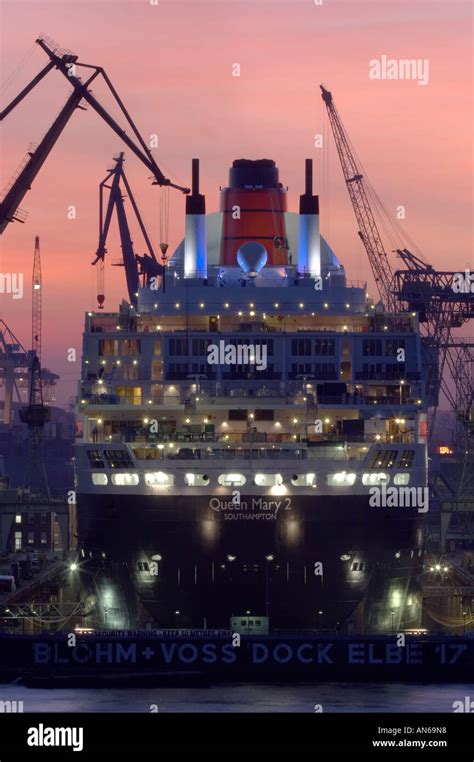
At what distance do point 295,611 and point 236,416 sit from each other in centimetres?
1019

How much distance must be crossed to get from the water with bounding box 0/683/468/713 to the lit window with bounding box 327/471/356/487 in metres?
8.20

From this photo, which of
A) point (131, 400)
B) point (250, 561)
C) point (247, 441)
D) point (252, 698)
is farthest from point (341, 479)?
point (131, 400)

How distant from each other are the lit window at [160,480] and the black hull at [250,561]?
1.96ft

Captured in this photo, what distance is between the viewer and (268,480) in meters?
85.8

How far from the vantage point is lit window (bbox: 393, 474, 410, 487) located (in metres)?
88.0

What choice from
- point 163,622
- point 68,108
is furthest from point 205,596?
point 68,108

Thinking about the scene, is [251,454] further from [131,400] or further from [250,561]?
[131,400]

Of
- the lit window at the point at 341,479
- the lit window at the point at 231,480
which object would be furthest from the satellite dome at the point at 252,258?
the lit window at the point at 231,480

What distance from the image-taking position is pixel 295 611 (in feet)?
276

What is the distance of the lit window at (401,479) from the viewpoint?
8800cm

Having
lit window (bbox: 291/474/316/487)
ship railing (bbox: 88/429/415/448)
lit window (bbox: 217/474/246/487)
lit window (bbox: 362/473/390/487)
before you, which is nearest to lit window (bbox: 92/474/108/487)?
ship railing (bbox: 88/429/415/448)

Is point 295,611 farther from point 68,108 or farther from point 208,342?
point 68,108

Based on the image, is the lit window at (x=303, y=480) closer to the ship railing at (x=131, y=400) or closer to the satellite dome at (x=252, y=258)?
the ship railing at (x=131, y=400)

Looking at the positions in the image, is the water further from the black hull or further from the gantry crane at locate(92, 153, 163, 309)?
the gantry crane at locate(92, 153, 163, 309)
